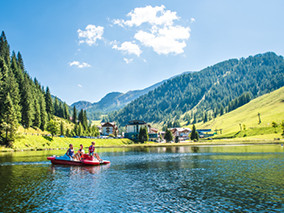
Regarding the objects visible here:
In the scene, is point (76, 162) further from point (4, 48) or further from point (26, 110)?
point (4, 48)

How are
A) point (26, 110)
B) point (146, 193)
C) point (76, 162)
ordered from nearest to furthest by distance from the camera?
point (146, 193)
point (76, 162)
point (26, 110)

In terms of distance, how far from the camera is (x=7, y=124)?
8788 centimetres

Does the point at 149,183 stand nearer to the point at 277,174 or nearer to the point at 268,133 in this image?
the point at 277,174

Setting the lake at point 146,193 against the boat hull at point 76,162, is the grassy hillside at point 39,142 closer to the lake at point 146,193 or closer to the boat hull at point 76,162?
the boat hull at point 76,162

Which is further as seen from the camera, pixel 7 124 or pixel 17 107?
pixel 17 107

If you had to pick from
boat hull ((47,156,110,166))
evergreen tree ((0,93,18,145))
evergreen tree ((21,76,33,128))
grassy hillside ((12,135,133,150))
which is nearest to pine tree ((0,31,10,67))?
evergreen tree ((21,76,33,128))

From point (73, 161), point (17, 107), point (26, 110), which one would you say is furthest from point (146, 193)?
point (26, 110)

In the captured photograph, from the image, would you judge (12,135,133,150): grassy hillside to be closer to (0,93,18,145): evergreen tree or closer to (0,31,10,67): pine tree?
(0,93,18,145): evergreen tree

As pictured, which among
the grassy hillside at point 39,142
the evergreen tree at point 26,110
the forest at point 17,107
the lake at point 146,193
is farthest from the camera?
the evergreen tree at point 26,110

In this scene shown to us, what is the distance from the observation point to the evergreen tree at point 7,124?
87.6 meters

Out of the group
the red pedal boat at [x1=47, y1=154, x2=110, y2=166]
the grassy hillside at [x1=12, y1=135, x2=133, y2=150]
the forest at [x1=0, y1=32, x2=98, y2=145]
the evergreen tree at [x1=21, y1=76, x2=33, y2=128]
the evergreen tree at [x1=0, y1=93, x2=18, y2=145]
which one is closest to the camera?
the red pedal boat at [x1=47, y1=154, x2=110, y2=166]

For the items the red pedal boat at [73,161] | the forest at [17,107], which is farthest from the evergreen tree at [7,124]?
the red pedal boat at [73,161]

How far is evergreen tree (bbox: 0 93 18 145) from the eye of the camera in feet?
287

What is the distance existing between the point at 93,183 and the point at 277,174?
1133 inches
